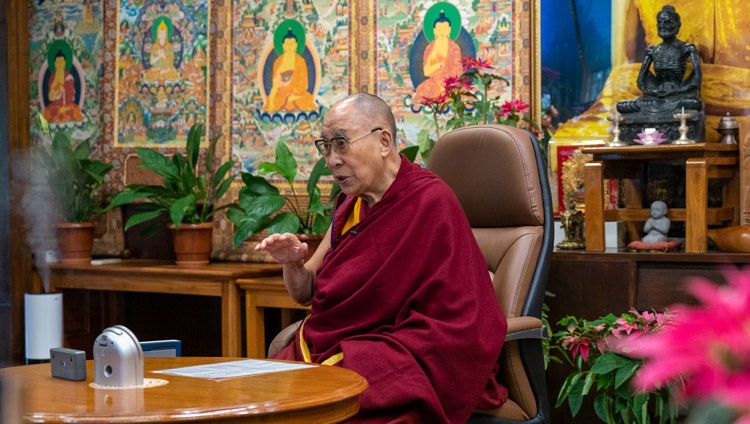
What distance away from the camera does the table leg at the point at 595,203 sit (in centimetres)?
339

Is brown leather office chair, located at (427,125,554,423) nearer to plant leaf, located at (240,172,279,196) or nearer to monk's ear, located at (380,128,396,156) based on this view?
monk's ear, located at (380,128,396,156)

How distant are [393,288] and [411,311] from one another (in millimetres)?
78

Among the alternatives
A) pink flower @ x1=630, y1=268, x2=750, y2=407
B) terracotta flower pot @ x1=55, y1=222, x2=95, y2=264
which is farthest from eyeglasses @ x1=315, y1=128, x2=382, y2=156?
terracotta flower pot @ x1=55, y1=222, x2=95, y2=264

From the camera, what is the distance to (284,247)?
2479 mm

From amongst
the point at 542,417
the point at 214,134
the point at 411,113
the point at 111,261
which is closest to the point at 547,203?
the point at 542,417

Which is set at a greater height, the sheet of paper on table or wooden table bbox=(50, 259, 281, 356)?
the sheet of paper on table

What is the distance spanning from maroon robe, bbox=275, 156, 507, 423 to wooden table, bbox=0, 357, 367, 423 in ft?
0.79

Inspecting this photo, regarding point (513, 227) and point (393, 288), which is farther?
point (513, 227)

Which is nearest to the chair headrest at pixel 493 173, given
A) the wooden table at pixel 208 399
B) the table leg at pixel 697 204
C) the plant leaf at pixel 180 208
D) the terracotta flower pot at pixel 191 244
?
the table leg at pixel 697 204

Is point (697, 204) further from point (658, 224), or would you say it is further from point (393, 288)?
point (393, 288)

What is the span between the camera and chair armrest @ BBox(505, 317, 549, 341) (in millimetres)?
2468

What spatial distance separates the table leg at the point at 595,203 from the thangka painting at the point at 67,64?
2.88 meters

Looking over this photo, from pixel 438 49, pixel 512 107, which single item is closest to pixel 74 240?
pixel 438 49

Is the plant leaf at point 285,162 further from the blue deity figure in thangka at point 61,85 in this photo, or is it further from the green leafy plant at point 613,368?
the green leafy plant at point 613,368
